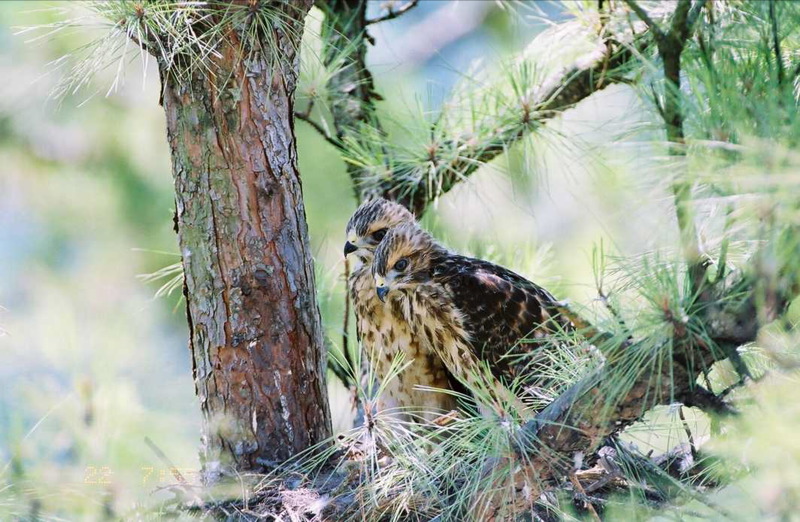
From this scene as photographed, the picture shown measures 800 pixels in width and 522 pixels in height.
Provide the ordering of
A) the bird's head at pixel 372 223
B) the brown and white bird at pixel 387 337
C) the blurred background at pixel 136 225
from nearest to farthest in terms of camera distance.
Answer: the blurred background at pixel 136 225 < the brown and white bird at pixel 387 337 < the bird's head at pixel 372 223

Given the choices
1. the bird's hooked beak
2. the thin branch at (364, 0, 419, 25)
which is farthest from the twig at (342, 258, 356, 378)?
the thin branch at (364, 0, 419, 25)

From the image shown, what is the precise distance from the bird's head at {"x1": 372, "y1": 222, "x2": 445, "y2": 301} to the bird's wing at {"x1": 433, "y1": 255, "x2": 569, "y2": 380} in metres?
0.08

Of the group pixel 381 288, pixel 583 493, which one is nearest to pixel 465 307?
pixel 381 288

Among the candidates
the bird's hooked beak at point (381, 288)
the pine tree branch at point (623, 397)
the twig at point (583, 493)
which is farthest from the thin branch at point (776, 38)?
the bird's hooked beak at point (381, 288)

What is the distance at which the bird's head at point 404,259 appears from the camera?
335cm

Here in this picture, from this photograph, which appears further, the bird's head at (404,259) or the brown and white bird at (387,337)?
the brown and white bird at (387,337)

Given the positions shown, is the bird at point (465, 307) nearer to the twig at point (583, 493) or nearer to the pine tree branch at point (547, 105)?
the pine tree branch at point (547, 105)

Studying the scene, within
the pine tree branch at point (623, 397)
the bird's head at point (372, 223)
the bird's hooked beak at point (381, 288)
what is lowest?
the pine tree branch at point (623, 397)

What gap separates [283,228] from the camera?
3016 mm

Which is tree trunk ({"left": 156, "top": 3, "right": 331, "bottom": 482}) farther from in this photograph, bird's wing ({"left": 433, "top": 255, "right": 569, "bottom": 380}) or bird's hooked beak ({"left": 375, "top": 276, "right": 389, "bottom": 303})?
bird's wing ({"left": 433, "top": 255, "right": 569, "bottom": 380})

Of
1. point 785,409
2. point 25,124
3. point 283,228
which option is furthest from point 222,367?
point 25,124

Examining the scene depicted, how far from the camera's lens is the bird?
3271mm

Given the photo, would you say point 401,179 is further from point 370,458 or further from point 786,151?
point 786,151

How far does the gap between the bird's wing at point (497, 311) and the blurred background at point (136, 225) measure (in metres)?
0.29
